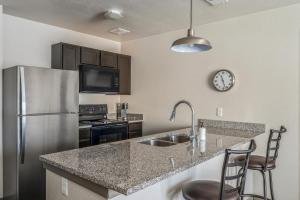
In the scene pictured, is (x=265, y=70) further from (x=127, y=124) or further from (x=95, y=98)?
(x=95, y=98)

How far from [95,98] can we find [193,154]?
9.49 ft

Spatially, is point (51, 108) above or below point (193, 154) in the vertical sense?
above

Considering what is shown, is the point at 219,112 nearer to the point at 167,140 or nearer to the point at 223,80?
the point at 223,80

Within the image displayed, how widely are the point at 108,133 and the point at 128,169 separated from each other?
2464 millimetres

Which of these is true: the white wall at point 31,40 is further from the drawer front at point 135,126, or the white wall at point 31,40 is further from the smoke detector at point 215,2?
the smoke detector at point 215,2

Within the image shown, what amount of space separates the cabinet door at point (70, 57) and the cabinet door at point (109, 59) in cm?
51

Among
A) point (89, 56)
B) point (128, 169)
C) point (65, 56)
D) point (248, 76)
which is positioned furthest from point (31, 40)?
point (248, 76)

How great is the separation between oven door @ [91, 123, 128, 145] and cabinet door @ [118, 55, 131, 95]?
758 millimetres

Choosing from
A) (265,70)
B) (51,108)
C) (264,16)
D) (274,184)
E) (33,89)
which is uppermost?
(264,16)

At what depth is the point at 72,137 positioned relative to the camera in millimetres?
3123

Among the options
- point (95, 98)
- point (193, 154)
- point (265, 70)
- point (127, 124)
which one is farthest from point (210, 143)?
point (95, 98)

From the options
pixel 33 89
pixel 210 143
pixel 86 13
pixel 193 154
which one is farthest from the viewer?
pixel 86 13

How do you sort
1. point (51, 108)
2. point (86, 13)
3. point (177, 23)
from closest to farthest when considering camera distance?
point (51, 108) < point (86, 13) < point (177, 23)

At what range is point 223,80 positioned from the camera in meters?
3.25
